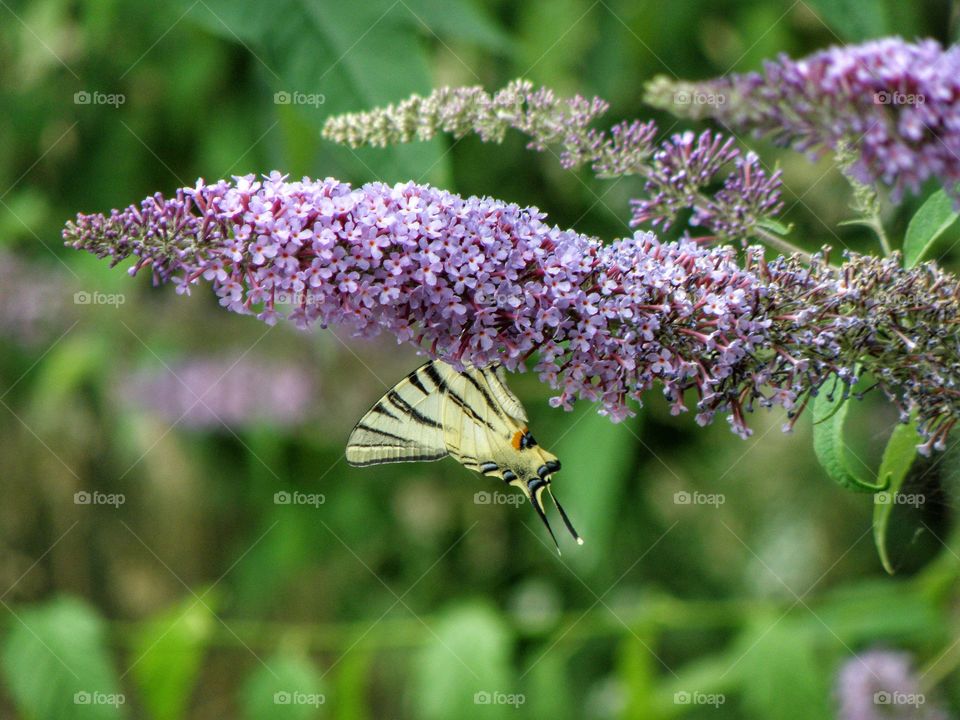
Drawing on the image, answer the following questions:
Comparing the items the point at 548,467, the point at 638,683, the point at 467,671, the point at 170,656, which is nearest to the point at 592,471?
the point at 638,683

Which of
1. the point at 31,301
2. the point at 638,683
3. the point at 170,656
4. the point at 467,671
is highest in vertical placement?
the point at 31,301

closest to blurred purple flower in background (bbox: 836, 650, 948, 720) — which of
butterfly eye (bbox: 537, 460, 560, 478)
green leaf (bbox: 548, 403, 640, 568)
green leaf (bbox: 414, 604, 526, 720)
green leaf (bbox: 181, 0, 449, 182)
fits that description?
green leaf (bbox: 548, 403, 640, 568)

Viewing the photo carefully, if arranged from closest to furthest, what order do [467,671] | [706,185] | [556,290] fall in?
[556,290], [706,185], [467,671]

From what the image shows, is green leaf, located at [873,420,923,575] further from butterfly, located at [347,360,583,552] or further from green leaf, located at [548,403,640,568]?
green leaf, located at [548,403,640,568]

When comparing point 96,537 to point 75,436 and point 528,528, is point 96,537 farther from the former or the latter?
point 528,528

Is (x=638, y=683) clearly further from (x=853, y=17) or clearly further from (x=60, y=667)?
(x=853, y=17)

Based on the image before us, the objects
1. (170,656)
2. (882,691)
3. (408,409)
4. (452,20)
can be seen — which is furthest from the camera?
(882,691)

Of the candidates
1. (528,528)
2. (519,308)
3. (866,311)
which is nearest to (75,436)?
(528,528)

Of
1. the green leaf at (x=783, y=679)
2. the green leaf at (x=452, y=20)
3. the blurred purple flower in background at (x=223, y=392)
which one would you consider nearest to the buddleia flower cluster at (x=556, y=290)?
the green leaf at (x=452, y=20)

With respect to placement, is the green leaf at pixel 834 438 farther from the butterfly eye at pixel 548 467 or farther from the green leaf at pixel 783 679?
the green leaf at pixel 783 679
